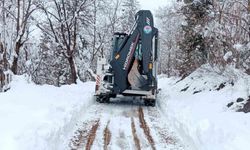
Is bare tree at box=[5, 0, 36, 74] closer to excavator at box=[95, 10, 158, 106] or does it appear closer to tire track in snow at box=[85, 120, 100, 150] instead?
excavator at box=[95, 10, 158, 106]

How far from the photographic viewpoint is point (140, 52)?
16875 mm

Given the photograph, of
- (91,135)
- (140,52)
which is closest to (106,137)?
(91,135)

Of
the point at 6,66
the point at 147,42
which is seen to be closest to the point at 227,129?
the point at 147,42

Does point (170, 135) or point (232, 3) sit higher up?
point (232, 3)

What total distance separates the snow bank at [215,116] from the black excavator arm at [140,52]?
1604 millimetres

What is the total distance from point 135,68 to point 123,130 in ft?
19.7

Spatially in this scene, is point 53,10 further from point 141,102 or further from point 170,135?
point 170,135

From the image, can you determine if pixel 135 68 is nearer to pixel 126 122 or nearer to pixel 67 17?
pixel 126 122

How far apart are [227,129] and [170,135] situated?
5.47ft

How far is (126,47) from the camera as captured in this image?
54.6ft

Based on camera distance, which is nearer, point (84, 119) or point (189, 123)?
point (189, 123)

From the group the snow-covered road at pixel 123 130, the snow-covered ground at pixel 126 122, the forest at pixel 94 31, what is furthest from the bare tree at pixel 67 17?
the snow-covered road at pixel 123 130

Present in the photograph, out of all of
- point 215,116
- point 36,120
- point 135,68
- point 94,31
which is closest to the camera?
point 36,120

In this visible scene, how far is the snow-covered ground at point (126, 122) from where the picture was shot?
8414 millimetres
